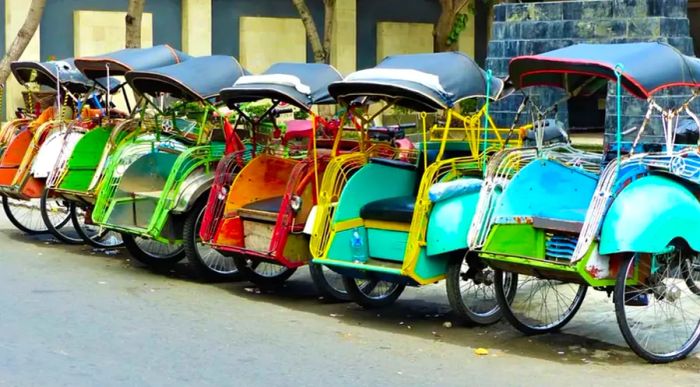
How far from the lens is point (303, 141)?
1240cm

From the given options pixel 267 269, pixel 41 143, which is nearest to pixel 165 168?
pixel 267 269

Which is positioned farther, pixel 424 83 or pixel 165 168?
pixel 165 168

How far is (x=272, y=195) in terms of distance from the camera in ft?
35.1

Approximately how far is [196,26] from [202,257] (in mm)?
15368

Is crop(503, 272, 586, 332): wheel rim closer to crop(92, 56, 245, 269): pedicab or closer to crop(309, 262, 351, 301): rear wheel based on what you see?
crop(309, 262, 351, 301): rear wheel

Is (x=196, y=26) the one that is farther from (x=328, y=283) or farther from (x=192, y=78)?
(x=328, y=283)

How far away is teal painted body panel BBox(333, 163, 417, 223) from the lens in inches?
368

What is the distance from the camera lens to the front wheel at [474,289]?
8711 mm

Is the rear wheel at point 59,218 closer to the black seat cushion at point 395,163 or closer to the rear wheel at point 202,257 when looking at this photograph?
the rear wheel at point 202,257

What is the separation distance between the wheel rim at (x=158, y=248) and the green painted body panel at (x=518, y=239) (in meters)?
4.23

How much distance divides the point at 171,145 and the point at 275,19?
1516 cm

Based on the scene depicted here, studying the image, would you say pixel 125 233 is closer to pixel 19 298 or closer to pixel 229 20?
pixel 19 298

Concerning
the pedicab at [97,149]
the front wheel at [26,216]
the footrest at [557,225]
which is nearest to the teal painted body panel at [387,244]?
the footrest at [557,225]

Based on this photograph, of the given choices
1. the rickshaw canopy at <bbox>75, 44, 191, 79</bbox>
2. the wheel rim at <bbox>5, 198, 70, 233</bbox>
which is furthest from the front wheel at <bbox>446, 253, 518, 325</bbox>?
the wheel rim at <bbox>5, 198, 70, 233</bbox>
